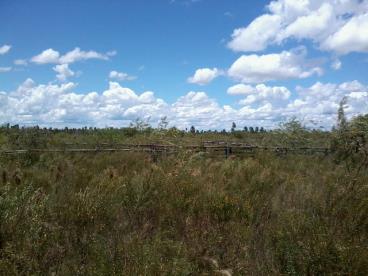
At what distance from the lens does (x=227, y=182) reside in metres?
11.6

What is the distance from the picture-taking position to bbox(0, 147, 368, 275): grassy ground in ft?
18.0

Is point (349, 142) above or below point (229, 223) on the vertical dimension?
above

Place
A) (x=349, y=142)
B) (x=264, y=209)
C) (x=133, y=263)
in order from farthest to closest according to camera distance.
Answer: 1. (x=349, y=142)
2. (x=264, y=209)
3. (x=133, y=263)

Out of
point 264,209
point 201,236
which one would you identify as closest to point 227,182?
point 264,209

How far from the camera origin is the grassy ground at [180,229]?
5488 millimetres

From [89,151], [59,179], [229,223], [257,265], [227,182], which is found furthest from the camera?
[89,151]

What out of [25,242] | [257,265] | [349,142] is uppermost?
[349,142]

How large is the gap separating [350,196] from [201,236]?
2685mm

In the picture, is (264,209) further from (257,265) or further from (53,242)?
(53,242)

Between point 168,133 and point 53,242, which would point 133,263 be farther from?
point 168,133

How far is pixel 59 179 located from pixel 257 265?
632 centimetres

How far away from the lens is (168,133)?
23.7m

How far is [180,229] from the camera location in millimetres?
7336

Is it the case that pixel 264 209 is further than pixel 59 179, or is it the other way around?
pixel 59 179
